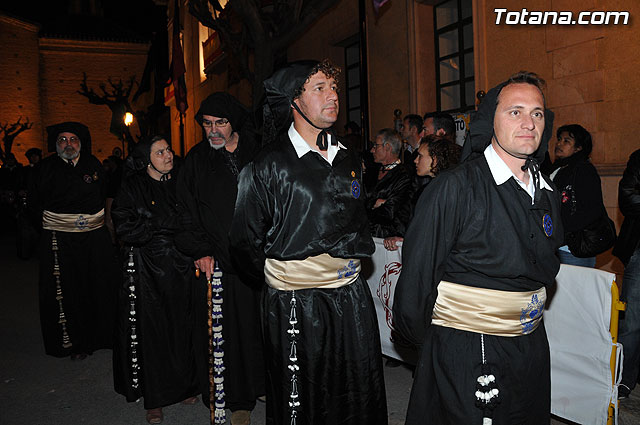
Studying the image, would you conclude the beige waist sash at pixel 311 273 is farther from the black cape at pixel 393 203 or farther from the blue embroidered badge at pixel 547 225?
the black cape at pixel 393 203

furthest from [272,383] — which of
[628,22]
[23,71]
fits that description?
[23,71]

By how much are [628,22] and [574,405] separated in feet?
14.7

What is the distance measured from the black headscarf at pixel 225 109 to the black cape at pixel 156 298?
38.6 inches

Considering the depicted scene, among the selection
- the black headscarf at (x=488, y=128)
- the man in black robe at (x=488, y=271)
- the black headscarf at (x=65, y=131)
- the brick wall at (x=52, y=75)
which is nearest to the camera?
the man in black robe at (x=488, y=271)

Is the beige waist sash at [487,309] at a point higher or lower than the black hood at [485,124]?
lower

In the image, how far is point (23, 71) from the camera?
120 feet

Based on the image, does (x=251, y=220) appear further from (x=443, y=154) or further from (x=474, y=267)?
(x=443, y=154)

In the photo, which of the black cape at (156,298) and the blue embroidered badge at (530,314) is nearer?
the blue embroidered badge at (530,314)

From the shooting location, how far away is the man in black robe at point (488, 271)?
2.41m

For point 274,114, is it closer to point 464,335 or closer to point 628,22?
point 464,335

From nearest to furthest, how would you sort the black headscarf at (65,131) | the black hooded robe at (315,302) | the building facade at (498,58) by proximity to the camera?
the black hooded robe at (315,302)
the black headscarf at (65,131)
the building facade at (498,58)

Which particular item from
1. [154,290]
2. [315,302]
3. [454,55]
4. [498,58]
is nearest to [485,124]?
[315,302]

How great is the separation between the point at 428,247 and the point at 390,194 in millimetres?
3247

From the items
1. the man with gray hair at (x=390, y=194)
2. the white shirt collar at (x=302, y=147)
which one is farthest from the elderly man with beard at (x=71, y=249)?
the white shirt collar at (x=302, y=147)
